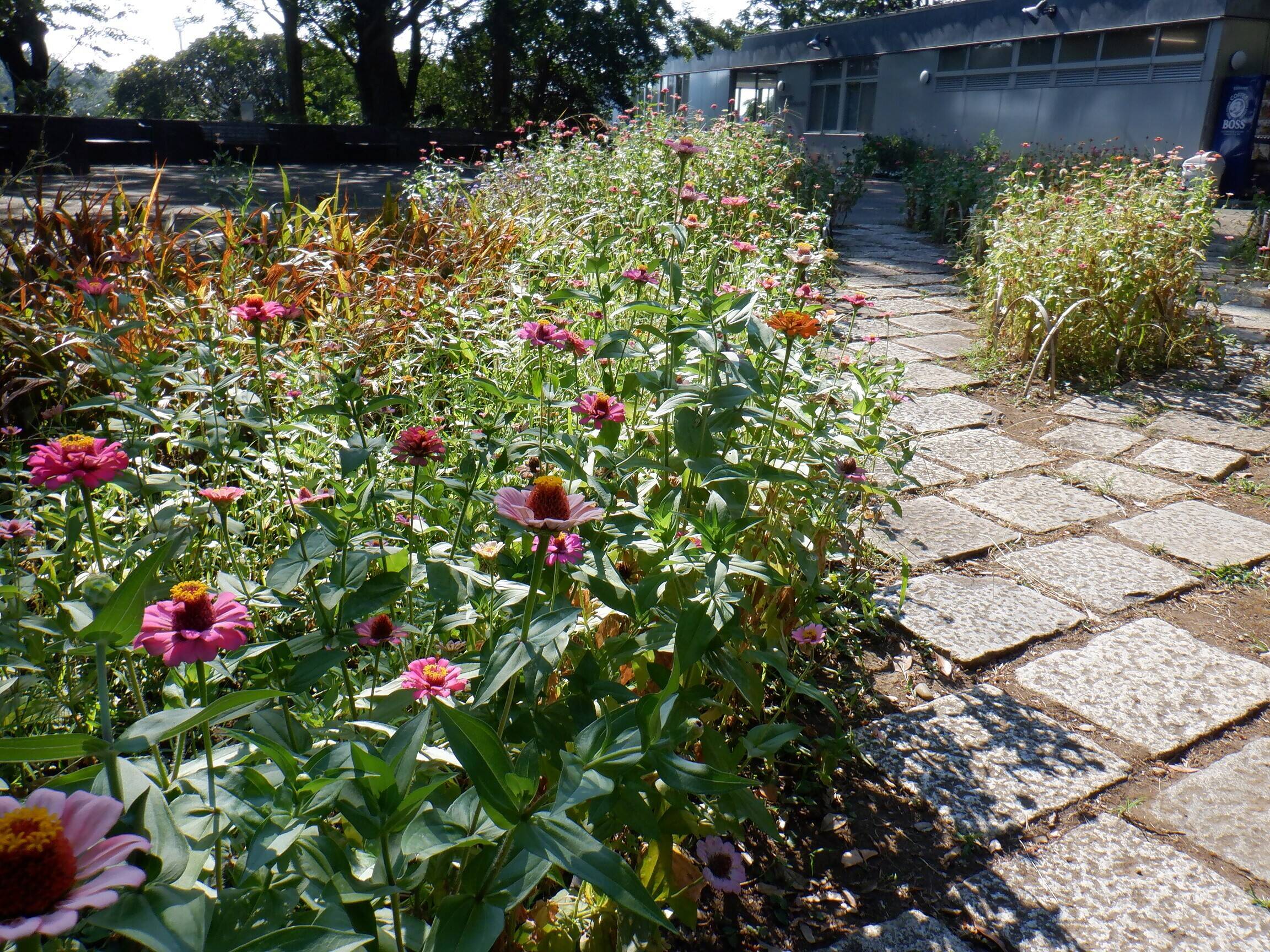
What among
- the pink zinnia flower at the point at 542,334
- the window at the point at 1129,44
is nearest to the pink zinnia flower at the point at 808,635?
the pink zinnia flower at the point at 542,334

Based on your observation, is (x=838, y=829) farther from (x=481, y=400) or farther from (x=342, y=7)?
(x=342, y=7)

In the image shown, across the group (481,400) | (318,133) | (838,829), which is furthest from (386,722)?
(318,133)

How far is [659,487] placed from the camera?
5.67 ft

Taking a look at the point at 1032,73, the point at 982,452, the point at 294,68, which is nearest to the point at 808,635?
the point at 982,452

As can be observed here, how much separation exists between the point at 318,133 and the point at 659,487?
14.2m

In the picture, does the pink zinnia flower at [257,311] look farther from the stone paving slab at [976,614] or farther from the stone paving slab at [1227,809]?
the stone paving slab at [1227,809]

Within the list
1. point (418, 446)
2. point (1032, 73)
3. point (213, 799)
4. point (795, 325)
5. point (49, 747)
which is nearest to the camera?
point (49, 747)

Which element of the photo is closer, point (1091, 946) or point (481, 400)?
point (1091, 946)

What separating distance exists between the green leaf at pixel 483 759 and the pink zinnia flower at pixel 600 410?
2.62ft

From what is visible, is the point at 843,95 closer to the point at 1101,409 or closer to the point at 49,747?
the point at 1101,409

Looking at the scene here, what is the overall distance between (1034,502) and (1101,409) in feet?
4.20

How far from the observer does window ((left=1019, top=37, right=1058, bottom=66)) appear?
49.0 feet

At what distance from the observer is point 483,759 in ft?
2.47

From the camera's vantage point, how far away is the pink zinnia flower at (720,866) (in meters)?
1.40
